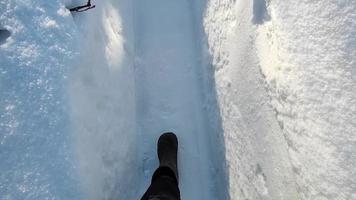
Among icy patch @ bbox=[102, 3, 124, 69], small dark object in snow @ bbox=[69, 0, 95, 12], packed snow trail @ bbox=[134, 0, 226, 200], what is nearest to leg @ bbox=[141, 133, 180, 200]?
packed snow trail @ bbox=[134, 0, 226, 200]

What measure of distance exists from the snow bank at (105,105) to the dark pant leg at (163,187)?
0.54ft

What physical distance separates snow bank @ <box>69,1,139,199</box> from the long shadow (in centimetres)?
39

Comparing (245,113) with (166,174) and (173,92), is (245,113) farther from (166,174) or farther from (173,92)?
(173,92)

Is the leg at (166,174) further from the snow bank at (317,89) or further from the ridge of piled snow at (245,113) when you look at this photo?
the snow bank at (317,89)

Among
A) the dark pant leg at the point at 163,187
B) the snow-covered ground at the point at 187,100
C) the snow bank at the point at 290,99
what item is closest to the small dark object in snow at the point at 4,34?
the snow-covered ground at the point at 187,100

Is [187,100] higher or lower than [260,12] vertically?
lower

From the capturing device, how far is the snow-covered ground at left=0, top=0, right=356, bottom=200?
36.2 inches

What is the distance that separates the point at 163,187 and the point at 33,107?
1.96ft

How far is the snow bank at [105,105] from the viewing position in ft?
4.17

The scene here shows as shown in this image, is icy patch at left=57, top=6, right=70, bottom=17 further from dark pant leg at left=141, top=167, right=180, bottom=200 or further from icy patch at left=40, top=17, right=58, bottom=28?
dark pant leg at left=141, top=167, right=180, bottom=200

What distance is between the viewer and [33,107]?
44.1 inches

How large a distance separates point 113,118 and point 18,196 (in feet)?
1.90

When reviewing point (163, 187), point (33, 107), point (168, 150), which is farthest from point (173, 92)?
point (33, 107)

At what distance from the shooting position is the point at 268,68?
1.18m
